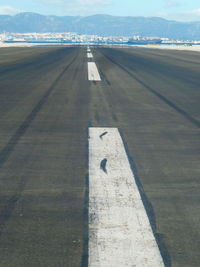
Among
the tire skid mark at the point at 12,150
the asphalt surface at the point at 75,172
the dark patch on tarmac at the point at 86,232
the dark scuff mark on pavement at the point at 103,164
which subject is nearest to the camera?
the dark patch on tarmac at the point at 86,232

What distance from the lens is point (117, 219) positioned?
2.68 m

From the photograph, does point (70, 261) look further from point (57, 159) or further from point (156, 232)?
point (57, 159)

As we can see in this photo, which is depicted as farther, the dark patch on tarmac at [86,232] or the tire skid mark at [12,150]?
the tire skid mark at [12,150]

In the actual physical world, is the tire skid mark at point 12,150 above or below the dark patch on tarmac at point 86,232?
below

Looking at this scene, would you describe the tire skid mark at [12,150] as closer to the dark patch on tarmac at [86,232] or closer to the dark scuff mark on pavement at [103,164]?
the dark patch on tarmac at [86,232]

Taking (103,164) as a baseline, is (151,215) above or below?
above

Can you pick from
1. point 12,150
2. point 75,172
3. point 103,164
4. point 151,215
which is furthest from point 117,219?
point 12,150

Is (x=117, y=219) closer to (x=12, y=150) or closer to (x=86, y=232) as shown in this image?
(x=86, y=232)

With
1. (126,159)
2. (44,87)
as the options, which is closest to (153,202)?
(126,159)

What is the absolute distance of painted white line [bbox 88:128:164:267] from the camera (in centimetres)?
219

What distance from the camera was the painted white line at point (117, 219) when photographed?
2189 mm

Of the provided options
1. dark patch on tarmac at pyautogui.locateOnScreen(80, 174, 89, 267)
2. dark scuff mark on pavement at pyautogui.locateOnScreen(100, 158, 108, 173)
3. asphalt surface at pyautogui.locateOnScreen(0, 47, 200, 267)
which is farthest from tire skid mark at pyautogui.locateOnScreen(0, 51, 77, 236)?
dark scuff mark on pavement at pyautogui.locateOnScreen(100, 158, 108, 173)

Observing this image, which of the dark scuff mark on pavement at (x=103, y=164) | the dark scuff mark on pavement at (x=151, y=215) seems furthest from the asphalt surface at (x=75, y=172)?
the dark scuff mark on pavement at (x=103, y=164)

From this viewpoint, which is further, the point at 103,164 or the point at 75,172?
the point at 103,164
